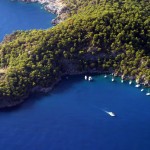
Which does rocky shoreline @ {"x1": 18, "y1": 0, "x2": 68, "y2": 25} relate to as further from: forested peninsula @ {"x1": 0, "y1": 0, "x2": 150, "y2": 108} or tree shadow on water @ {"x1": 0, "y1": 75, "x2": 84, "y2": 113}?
tree shadow on water @ {"x1": 0, "y1": 75, "x2": 84, "y2": 113}

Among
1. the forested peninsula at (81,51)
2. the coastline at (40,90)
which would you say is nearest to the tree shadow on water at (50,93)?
the coastline at (40,90)

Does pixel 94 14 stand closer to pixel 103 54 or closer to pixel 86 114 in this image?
pixel 103 54

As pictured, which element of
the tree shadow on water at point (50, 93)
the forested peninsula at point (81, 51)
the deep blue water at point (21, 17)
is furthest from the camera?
the deep blue water at point (21, 17)

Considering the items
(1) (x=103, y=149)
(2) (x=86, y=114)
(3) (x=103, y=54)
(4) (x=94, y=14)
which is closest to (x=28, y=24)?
(4) (x=94, y=14)

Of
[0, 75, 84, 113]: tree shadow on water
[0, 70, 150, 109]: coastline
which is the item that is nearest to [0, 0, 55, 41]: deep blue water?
[0, 70, 150, 109]: coastline

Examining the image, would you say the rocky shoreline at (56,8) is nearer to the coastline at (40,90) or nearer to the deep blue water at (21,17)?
the deep blue water at (21,17)

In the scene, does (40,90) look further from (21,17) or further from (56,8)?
(56,8)
